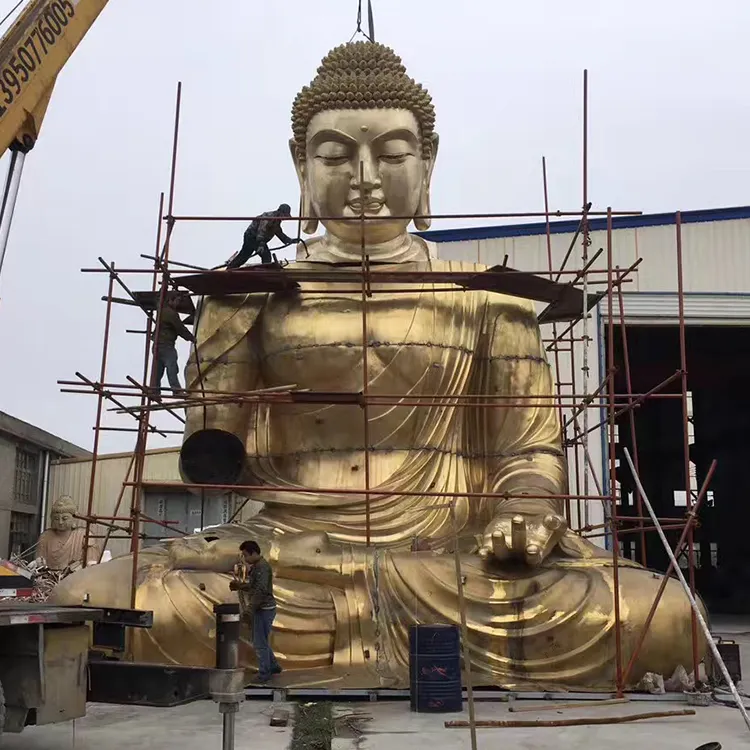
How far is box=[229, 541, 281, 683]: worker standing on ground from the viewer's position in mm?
4984

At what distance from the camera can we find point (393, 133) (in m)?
6.73

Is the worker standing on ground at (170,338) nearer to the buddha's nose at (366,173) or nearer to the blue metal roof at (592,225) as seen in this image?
the buddha's nose at (366,173)

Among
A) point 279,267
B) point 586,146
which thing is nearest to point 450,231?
point 586,146

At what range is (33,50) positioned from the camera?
18.4 ft

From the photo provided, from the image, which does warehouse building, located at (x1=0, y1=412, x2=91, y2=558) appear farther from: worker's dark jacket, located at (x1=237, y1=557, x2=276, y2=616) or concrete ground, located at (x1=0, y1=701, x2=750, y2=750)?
concrete ground, located at (x1=0, y1=701, x2=750, y2=750)

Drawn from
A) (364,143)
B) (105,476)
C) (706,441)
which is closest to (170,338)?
(364,143)

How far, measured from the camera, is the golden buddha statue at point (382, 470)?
5.37 metres

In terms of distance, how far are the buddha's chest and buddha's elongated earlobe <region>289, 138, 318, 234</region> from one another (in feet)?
2.63

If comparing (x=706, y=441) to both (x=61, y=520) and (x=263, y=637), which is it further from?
(x=263, y=637)

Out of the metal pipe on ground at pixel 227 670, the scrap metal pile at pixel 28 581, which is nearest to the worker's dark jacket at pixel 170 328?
the scrap metal pile at pixel 28 581

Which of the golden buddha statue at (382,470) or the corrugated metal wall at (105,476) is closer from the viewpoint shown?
the golden buddha statue at (382,470)

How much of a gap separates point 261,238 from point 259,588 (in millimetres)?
2343

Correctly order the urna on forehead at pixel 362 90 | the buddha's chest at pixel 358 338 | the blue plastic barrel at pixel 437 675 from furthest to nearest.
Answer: the urna on forehead at pixel 362 90
the buddha's chest at pixel 358 338
the blue plastic barrel at pixel 437 675

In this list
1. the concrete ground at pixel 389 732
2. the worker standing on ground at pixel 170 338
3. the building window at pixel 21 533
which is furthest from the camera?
the building window at pixel 21 533
